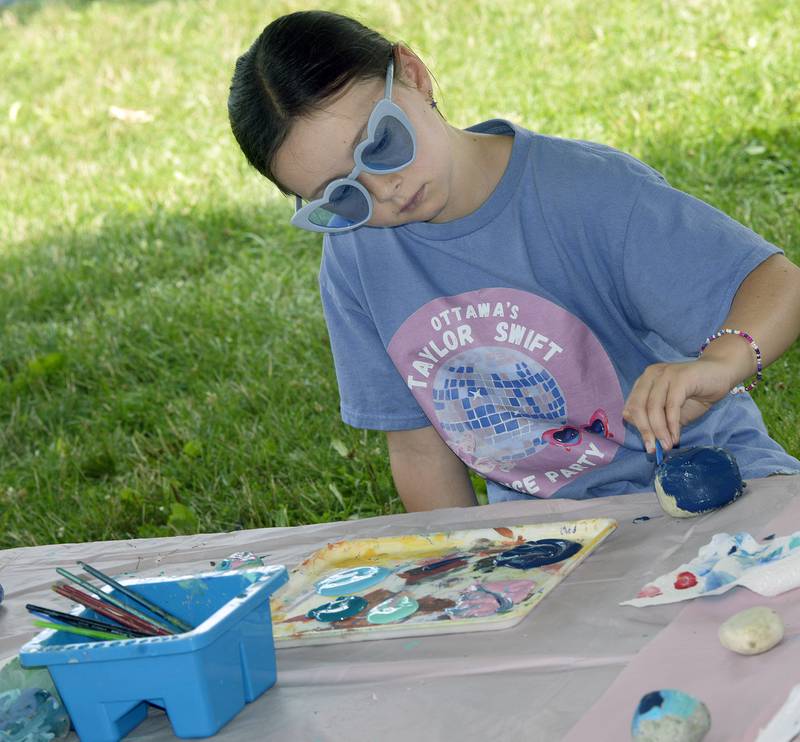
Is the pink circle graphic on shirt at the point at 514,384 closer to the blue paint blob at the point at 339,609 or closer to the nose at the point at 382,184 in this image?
the nose at the point at 382,184

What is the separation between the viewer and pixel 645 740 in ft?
2.66

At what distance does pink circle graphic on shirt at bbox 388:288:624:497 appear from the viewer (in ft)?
4.82

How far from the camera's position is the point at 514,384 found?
4.94 feet

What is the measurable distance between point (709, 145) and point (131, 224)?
183cm

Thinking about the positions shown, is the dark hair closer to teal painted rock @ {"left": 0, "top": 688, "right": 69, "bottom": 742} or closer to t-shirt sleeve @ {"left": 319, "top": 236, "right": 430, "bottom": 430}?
t-shirt sleeve @ {"left": 319, "top": 236, "right": 430, "bottom": 430}

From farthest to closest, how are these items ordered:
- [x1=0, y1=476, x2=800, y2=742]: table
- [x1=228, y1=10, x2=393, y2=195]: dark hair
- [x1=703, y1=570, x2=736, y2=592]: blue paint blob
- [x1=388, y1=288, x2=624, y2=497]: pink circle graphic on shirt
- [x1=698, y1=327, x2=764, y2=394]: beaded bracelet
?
[x1=388, y1=288, x2=624, y2=497]: pink circle graphic on shirt < [x1=228, y1=10, x2=393, y2=195]: dark hair < [x1=698, y1=327, x2=764, y2=394]: beaded bracelet < [x1=703, y1=570, x2=736, y2=592]: blue paint blob < [x1=0, y1=476, x2=800, y2=742]: table

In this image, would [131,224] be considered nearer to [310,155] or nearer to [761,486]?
[310,155]

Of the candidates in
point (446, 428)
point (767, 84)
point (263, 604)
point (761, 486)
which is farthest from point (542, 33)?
point (263, 604)

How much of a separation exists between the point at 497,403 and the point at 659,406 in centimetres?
42

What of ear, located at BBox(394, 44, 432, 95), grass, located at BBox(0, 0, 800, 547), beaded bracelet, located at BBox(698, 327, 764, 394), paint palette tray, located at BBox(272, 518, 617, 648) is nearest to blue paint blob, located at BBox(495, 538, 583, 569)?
paint palette tray, located at BBox(272, 518, 617, 648)

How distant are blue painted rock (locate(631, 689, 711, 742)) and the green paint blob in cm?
32

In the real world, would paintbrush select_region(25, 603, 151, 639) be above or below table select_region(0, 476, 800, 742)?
above

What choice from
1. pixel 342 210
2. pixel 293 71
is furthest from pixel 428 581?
pixel 293 71

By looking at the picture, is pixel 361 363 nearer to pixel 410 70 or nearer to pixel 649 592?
pixel 410 70
